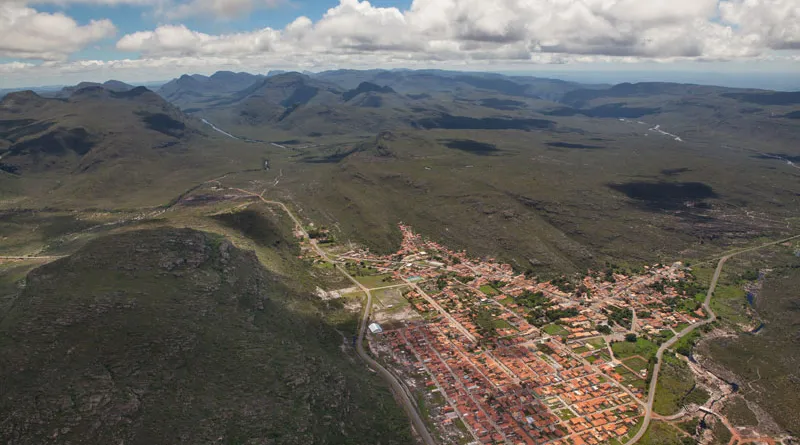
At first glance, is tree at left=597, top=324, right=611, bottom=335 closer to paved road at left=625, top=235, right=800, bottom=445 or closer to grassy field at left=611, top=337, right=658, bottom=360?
grassy field at left=611, top=337, right=658, bottom=360

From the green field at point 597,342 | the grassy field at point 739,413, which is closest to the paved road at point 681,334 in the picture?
the green field at point 597,342

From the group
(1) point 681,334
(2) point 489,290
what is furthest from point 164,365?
(1) point 681,334

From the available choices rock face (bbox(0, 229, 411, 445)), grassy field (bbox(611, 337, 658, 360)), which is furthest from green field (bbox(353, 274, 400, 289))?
grassy field (bbox(611, 337, 658, 360))

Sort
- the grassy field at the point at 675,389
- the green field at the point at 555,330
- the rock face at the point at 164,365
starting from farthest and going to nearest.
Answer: the green field at the point at 555,330 < the grassy field at the point at 675,389 < the rock face at the point at 164,365

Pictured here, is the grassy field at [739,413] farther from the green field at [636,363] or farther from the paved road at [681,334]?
the green field at [636,363]

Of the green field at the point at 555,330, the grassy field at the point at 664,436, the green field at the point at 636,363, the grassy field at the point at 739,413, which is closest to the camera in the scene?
the grassy field at the point at 664,436

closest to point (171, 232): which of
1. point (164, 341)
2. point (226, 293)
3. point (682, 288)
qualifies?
point (226, 293)
